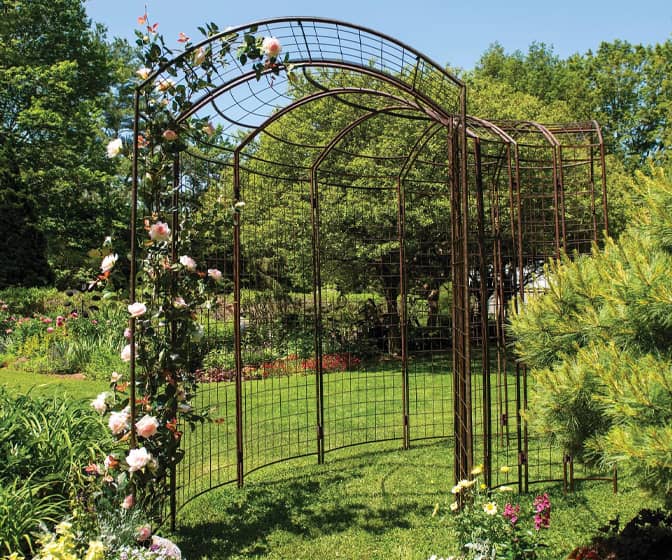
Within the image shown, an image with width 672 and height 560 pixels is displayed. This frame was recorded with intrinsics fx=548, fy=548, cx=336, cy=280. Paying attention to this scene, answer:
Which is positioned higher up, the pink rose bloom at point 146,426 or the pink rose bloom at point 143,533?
the pink rose bloom at point 146,426

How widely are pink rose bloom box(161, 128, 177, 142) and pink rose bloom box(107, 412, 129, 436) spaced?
1.51 m

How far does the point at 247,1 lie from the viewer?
12.4 ft

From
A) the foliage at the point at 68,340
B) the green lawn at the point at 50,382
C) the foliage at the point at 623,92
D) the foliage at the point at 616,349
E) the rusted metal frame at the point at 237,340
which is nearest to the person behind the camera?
the foliage at the point at 616,349

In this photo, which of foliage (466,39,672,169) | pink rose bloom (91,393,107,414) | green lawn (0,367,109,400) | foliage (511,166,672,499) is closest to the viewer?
foliage (511,166,672,499)

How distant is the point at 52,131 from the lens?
16.4 metres

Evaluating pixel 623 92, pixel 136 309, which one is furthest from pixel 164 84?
pixel 623 92

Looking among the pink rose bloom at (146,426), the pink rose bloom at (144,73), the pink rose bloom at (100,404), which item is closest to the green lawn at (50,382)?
the pink rose bloom at (100,404)

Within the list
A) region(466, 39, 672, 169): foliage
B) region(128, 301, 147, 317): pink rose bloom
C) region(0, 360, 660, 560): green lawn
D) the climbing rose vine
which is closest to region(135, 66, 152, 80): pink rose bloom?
the climbing rose vine

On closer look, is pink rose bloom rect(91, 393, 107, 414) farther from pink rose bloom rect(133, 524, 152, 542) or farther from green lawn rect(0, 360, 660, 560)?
green lawn rect(0, 360, 660, 560)

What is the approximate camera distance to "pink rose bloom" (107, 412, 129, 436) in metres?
2.81

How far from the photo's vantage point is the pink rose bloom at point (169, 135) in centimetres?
303

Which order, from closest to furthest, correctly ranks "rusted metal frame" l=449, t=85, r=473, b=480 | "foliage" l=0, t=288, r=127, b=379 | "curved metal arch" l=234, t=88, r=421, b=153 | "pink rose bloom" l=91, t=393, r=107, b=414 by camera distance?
"pink rose bloom" l=91, t=393, r=107, b=414, "rusted metal frame" l=449, t=85, r=473, b=480, "curved metal arch" l=234, t=88, r=421, b=153, "foliage" l=0, t=288, r=127, b=379

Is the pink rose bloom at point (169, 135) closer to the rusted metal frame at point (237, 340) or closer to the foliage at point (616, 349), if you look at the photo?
the rusted metal frame at point (237, 340)

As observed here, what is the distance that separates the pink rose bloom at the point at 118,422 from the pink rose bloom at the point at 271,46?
82.0 inches
